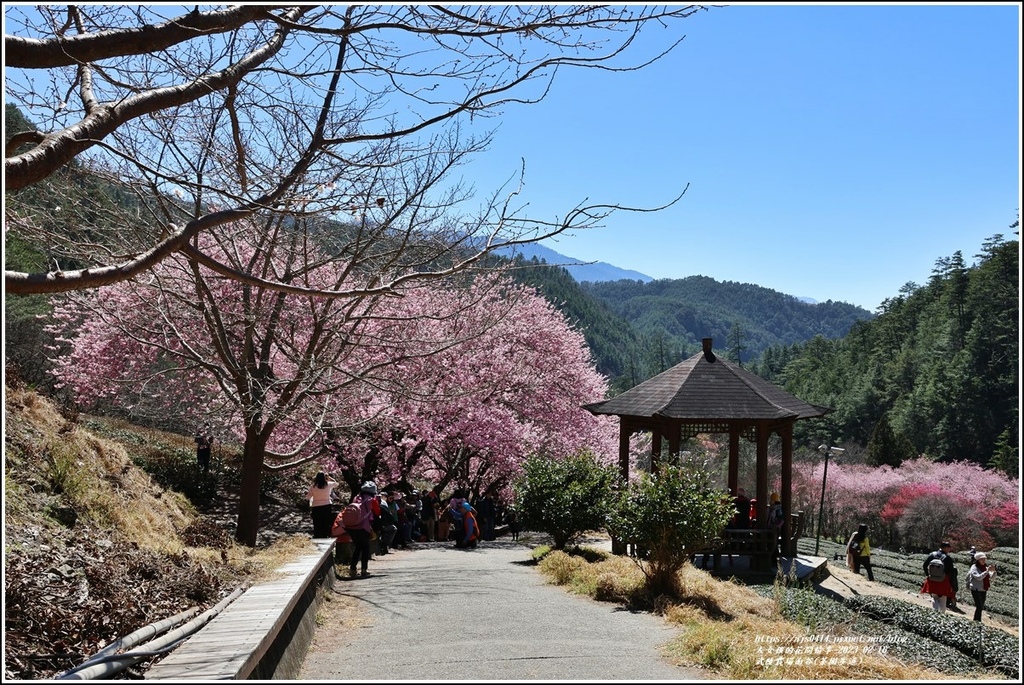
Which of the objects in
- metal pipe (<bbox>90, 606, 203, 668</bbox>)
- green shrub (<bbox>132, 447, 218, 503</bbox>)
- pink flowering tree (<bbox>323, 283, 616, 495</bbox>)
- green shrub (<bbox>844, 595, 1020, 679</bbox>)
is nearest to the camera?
metal pipe (<bbox>90, 606, 203, 668</bbox>)

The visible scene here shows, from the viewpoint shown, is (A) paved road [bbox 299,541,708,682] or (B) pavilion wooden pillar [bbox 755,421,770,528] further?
(B) pavilion wooden pillar [bbox 755,421,770,528]

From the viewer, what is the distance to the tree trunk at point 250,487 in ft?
43.0

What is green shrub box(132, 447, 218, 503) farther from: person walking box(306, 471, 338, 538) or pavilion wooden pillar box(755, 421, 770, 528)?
pavilion wooden pillar box(755, 421, 770, 528)

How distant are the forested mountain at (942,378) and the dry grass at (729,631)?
38559 millimetres

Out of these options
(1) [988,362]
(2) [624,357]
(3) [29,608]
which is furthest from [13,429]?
(2) [624,357]

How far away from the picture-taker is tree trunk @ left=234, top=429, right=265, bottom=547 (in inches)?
516

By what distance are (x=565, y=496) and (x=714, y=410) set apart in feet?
12.2

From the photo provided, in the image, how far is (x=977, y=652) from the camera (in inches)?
366

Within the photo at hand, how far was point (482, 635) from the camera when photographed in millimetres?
7277

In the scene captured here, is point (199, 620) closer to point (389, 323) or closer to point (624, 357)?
point (389, 323)

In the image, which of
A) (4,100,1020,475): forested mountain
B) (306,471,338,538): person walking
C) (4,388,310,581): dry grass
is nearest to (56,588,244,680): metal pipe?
(4,388,310,581): dry grass

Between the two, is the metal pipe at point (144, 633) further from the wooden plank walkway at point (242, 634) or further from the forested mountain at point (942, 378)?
the forested mountain at point (942, 378)

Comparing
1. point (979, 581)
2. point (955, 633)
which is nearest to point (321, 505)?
point (955, 633)

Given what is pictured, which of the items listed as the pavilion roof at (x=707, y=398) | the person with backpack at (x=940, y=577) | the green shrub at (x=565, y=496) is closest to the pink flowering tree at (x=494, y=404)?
the pavilion roof at (x=707, y=398)
